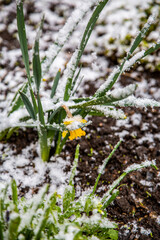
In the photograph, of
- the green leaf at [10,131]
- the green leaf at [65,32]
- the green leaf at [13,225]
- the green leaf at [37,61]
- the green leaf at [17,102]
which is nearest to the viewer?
the green leaf at [13,225]

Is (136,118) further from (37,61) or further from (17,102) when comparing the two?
(37,61)

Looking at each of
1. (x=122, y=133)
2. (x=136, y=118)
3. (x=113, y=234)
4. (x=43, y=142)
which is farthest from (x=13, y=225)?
(x=136, y=118)

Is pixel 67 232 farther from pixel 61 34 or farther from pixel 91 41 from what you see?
pixel 91 41

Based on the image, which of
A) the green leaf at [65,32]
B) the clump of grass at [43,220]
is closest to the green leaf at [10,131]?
the green leaf at [65,32]

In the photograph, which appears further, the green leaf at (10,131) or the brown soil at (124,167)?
the green leaf at (10,131)

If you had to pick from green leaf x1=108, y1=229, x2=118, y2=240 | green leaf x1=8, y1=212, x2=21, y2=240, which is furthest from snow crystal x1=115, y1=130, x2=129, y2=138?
green leaf x1=8, y1=212, x2=21, y2=240

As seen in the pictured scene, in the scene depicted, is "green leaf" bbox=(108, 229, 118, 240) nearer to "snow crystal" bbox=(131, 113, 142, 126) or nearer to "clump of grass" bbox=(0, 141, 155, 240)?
"clump of grass" bbox=(0, 141, 155, 240)

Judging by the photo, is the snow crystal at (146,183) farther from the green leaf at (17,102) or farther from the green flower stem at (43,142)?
the green leaf at (17,102)

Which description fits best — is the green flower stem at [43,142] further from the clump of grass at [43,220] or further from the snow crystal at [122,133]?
the snow crystal at [122,133]

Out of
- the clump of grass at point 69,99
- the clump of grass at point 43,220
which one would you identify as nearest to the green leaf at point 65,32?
the clump of grass at point 69,99

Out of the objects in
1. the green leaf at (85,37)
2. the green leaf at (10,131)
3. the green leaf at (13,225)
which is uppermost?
the green leaf at (85,37)

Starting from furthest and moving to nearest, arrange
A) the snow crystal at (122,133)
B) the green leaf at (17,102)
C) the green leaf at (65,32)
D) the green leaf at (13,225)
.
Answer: the snow crystal at (122,133)
the green leaf at (17,102)
the green leaf at (65,32)
the green leaf at (13,225)

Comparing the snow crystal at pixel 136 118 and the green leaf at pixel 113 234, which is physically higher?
the snow crystal at pixel 136 118
